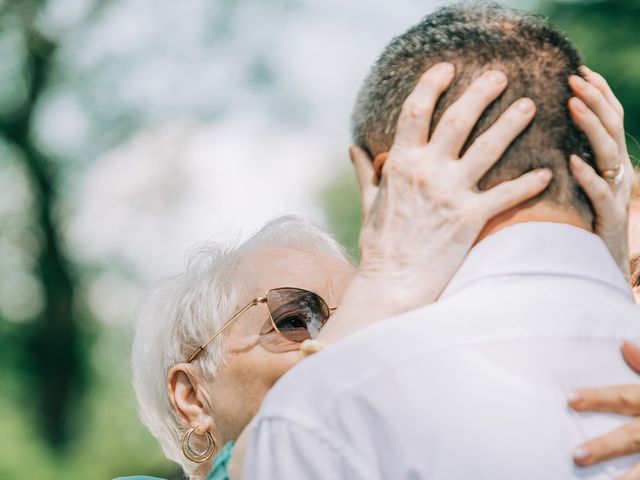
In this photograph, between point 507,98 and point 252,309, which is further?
point 252,309

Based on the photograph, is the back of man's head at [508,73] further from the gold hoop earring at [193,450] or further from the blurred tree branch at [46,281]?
the blurred tree branch at [46,281]

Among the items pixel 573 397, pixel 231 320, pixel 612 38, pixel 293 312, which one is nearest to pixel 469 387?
pixel 573 397

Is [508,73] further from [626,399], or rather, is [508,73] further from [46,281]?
[46,281]

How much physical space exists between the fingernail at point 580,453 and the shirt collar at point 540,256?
1.10 feet

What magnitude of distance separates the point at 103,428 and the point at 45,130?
244 inches

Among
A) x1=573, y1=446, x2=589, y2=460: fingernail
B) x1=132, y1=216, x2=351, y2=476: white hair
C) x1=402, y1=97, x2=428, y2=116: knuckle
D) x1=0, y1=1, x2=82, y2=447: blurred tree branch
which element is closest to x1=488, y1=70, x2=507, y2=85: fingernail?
x1=402, y1=97, x2=428, y2=116: knuckle

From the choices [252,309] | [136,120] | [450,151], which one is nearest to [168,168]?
[136,120]

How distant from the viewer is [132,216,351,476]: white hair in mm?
3422

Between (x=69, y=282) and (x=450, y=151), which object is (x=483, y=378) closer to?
(x=450, y=151)

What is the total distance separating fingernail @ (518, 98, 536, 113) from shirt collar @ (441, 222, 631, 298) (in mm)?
222

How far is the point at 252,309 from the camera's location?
334 centimetres

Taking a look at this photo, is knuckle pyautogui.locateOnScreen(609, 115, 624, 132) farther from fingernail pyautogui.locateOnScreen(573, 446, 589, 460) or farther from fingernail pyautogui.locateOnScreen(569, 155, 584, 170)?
fingernail pyautogui.locateOnScreen(573, 446, 589, 460)

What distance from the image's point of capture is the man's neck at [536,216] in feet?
5.92

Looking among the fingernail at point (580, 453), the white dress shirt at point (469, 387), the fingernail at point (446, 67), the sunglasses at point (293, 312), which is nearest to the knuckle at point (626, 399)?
the white dress shirt at point (469, 387)
